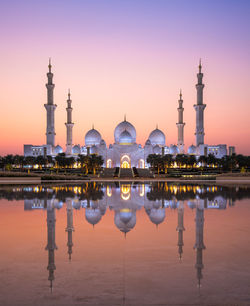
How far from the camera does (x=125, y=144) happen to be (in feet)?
227

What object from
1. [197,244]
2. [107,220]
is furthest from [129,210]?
[197,244]

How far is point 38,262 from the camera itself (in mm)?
5875

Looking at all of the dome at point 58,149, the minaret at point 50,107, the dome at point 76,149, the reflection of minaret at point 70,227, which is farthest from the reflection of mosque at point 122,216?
the dome at point 58,149

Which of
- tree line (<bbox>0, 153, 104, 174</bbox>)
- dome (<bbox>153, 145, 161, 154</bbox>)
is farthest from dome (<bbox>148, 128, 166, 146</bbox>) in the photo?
tree line (<bbox>0, 153, 104, 174</bbox>)

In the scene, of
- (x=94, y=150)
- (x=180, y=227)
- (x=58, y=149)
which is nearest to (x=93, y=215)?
(x=180, y=227)

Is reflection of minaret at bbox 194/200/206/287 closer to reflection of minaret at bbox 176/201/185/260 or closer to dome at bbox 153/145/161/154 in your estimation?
reflection of minaret at bbox 176/201/185/260

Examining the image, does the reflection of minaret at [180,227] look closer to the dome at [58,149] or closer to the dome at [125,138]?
the dome at [125,138]

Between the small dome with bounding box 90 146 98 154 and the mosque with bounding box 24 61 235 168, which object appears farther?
the small dome with bounding box 90 146 98 154

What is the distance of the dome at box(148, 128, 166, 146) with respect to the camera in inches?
2921

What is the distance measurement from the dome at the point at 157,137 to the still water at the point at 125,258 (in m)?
63.2

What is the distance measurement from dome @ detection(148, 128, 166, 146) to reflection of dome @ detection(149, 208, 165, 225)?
62199 millimetres

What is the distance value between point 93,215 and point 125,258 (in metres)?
4.85

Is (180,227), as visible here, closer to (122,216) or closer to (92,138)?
(122,216)

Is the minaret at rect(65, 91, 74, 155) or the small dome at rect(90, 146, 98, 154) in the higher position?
the minaret at rect(65, 91, 74, 155)
